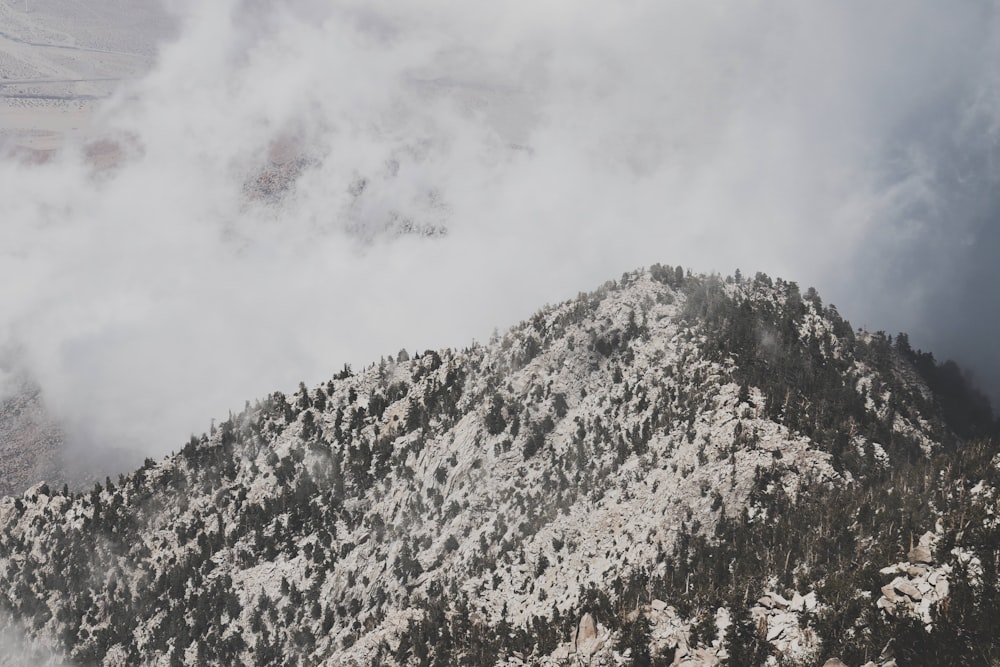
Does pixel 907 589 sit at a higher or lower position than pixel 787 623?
lower

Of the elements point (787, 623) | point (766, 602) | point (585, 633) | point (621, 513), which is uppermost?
point (621, 513)

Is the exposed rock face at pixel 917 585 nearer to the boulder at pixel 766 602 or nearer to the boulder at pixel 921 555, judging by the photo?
the boulder at pixel 921 555

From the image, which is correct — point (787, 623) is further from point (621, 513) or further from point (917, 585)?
point (621, 513)

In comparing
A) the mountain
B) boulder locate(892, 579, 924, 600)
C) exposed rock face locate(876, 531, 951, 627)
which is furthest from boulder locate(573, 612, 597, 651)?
boulder locate(892, 579, 924, 600)

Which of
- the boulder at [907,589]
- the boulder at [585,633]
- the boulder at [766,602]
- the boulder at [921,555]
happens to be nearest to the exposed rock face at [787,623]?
the boulder at [766,602]

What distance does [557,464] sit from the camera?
13650 cm

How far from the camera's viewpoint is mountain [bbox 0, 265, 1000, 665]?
61.6 metres

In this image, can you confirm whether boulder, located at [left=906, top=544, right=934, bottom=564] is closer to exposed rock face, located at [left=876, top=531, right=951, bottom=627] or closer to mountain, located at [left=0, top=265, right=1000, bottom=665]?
exposed rock face, located at [left=876, top=531, right=951, bottom=627]

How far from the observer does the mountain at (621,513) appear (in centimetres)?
6162

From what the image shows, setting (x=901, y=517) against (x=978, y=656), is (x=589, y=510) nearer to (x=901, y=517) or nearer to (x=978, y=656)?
(x=901, y=517)

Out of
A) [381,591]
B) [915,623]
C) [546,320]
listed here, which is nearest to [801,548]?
[915,623]

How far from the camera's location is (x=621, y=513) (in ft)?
378

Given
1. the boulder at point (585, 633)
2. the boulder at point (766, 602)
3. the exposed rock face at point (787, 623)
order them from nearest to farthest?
the exposed rock face at point (787, 623), the boulder at point (766, 602), the boulder at point (585, 633)

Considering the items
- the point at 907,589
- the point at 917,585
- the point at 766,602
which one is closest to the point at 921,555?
the point at 917,585
